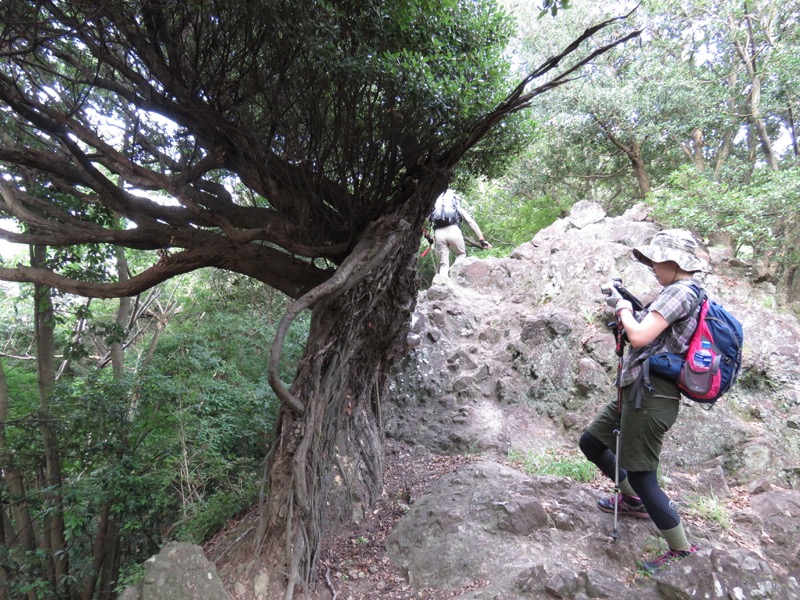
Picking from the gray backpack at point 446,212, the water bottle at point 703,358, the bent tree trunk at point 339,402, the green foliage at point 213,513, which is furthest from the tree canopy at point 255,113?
the gray backpack at point 446,212

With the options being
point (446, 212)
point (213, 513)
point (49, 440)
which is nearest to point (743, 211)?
point (446, 212)

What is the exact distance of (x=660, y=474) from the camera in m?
4.30

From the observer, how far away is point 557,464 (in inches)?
182

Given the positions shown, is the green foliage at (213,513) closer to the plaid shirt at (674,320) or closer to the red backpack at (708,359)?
the plaid shirt at (674,320)

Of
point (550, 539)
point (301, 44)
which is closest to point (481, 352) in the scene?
point (550, 539)

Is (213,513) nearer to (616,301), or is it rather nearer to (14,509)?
(14,509)

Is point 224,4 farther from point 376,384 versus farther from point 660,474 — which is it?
point 660,474

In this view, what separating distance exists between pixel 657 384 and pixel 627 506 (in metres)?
1.16

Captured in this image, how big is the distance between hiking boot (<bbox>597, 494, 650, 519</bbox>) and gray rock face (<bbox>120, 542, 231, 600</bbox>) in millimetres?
2695

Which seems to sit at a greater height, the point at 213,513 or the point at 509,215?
the point at 509,215

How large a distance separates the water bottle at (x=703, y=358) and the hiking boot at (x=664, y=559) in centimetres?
113

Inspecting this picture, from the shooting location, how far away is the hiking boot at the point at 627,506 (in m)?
3.32

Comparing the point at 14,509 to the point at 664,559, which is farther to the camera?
the point at 14,509

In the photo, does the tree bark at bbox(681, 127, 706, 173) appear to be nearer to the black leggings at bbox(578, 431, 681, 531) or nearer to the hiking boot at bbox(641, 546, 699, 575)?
the black leggings at bbox(578, 431, 681, 531)
